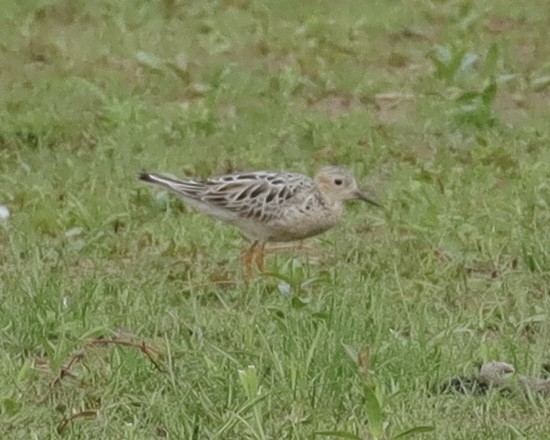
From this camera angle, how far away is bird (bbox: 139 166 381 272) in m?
8.91

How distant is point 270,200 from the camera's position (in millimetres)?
8977

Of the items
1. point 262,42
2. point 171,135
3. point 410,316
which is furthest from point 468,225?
point 262,42

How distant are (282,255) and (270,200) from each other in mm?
401

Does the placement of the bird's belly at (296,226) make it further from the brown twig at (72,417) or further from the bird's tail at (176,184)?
the brown twig at (72,417)

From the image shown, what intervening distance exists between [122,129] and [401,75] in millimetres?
2585

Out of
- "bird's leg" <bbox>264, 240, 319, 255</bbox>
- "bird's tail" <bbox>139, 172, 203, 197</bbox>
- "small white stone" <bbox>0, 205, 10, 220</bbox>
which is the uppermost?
"bird's tail" <bbox>139, 172, 203, 197</bbox>

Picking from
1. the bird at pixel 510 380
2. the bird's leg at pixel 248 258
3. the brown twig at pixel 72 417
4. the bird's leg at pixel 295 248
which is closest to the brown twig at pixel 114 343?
the brown twig at pixel 72 417

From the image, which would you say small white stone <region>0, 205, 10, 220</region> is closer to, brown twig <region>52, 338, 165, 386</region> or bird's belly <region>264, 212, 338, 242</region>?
bird's belly <region>264, 212, 338, 242</region>

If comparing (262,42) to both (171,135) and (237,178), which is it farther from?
(237,178)

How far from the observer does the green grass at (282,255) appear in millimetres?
6203

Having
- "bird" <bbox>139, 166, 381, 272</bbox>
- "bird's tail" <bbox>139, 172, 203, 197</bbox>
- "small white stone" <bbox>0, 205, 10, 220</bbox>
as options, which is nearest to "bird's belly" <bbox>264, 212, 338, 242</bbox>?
"bird" <bbox>139, 166, 381, 272</bbox>

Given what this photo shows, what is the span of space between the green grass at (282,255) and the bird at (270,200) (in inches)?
6.7

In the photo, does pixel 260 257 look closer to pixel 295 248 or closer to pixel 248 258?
pixel 248 258

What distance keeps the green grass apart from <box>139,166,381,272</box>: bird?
170 mm
